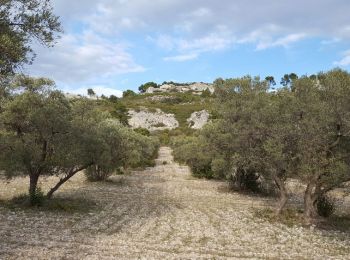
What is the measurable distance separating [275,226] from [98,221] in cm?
883

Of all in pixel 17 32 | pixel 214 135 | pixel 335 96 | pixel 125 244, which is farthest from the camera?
pixel 214 135

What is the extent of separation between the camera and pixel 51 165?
80.2 feet

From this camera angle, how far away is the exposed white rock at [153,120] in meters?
140

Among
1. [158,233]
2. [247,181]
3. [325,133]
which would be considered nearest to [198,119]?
[247,181]

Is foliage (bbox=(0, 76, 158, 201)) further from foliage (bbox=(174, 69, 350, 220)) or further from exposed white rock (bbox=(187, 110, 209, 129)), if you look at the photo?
exposed white rock (bbox=(187, 110, 209, 129))

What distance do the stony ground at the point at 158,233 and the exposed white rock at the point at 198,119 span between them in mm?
108262

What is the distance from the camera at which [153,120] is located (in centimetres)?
14525

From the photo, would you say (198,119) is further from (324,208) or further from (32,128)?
(32,128)

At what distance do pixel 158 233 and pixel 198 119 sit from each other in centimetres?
12531

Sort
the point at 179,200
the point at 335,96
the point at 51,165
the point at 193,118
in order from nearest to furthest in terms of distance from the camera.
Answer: the point at 335,96, the point at 51,165, the point at 179,200, the point at 193,118

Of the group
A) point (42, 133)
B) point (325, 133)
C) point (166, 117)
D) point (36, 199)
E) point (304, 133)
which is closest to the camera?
point (325, 133)

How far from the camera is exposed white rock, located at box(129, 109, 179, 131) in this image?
140325 millimetres

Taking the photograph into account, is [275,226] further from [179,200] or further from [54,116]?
[54,116]

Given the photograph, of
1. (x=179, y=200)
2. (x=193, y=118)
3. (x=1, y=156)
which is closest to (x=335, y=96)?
(x=179, y=200)
